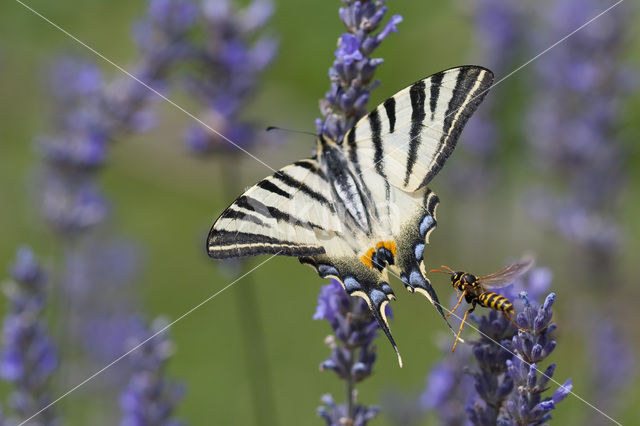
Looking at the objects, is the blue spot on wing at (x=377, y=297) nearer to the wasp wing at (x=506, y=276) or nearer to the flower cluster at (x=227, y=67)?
the wasp wing at (x=506, y=276)

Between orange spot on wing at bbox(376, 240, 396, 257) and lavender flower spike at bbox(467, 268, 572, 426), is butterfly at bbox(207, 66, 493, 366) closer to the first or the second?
orange spot on wing at bbox(376, 240, 396, 257)

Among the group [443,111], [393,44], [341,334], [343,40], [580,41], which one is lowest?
[341,334]

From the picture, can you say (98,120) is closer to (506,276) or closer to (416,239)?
(416,239)

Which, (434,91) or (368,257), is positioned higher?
(434,91)

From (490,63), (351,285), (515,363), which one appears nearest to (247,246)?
(351,285)

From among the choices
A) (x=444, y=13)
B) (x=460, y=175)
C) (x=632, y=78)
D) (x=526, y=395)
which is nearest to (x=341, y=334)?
(x=526, y=395)

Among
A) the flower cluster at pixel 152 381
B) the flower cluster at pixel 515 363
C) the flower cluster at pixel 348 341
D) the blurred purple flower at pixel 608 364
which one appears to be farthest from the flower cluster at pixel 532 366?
the blurred purple flower at pixel 608 364

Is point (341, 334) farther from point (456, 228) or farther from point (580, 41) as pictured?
point (456, 228)

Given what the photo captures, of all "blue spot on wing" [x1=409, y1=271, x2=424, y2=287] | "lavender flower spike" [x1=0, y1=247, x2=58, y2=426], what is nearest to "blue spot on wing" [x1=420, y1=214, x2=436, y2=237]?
"blue spot on wing" [x1=409, y1=271, x2=424, y2=287]
